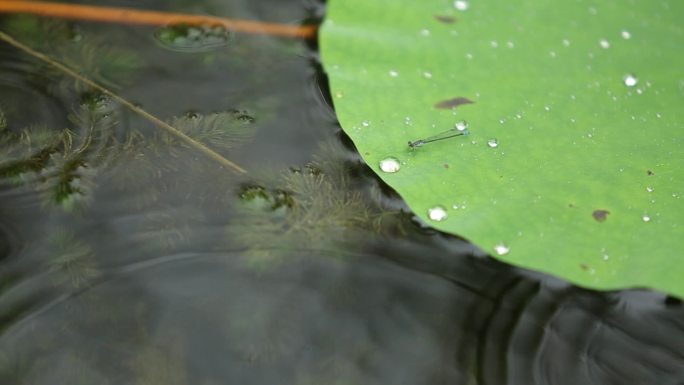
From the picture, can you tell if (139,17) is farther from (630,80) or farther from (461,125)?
(630,80)

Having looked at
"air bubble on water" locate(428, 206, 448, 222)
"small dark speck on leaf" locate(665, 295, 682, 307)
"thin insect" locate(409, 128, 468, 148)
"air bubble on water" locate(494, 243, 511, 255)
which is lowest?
"small dark speck on leaf" locate(665, 295, 682, 307)

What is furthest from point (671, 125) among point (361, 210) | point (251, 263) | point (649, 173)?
point (251, 263)

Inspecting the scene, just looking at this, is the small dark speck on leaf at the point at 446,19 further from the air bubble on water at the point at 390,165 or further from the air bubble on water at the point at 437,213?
the air bubble on water at the point at 437,213

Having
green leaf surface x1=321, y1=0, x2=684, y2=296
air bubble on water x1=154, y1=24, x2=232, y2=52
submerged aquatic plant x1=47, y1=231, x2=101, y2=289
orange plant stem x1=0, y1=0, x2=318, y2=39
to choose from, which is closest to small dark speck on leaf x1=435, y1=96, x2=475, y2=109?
green leaf surface x1=321, y1=0, x2=684, y2=296

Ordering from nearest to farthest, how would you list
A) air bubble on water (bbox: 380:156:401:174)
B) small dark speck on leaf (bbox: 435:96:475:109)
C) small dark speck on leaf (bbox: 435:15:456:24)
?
air bubble on water (bbox: 380:156:401:174)
small dark speck on leaf (bbox: 435:96:475:109)
small dark speck on leaf (bbox: 435:15:456:24)

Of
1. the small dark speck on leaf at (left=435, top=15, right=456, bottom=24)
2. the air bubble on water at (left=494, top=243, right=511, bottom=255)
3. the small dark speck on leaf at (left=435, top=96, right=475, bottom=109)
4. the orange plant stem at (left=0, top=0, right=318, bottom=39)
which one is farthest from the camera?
the orange plant stem at (left=0, top=0, right=318, bottom=39)

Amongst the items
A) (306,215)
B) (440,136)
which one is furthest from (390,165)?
(306,215)

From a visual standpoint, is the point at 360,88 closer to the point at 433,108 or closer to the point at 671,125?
the point at 433,108

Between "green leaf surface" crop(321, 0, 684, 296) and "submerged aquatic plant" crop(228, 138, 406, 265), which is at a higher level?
A: "green leaf surface" crop(321, 0, 684, 296)

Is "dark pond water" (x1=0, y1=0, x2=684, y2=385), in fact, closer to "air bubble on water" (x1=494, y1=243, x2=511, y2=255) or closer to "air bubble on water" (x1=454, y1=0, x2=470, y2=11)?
"air bubble on water" (x1=494, y1=243, x2=511, y2=255)
